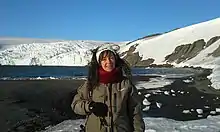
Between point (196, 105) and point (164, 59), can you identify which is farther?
point (164, 59)

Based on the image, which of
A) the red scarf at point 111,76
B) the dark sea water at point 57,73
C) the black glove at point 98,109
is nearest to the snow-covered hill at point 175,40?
the dark sea water at point 57,73

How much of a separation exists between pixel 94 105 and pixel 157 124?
8562 mm

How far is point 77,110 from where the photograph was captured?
4.28 m

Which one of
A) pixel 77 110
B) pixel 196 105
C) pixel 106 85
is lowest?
pixel 196 105

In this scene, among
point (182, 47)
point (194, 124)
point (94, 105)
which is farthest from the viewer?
point (182, 47)

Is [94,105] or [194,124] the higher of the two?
Result: [94,105]

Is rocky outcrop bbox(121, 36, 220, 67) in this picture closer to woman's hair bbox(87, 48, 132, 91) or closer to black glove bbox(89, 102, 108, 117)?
woman's hair bbox(87, 48, 132, 91)

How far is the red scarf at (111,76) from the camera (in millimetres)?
4137

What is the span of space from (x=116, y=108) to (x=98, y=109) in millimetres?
223

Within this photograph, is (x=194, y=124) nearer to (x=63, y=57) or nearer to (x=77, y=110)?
(x=77, y=110)

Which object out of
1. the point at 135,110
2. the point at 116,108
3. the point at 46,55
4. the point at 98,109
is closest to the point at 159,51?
the point at 46,55

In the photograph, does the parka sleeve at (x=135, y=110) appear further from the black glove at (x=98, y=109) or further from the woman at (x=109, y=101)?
the black glove at (x=98, y=109)

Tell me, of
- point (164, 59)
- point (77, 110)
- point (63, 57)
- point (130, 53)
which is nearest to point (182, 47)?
point (164, 59)

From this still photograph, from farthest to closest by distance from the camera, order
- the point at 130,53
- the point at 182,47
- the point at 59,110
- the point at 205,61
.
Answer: the point at 130,53 → the point at 182,47 → the point at 205,61 → the point at 59,110
